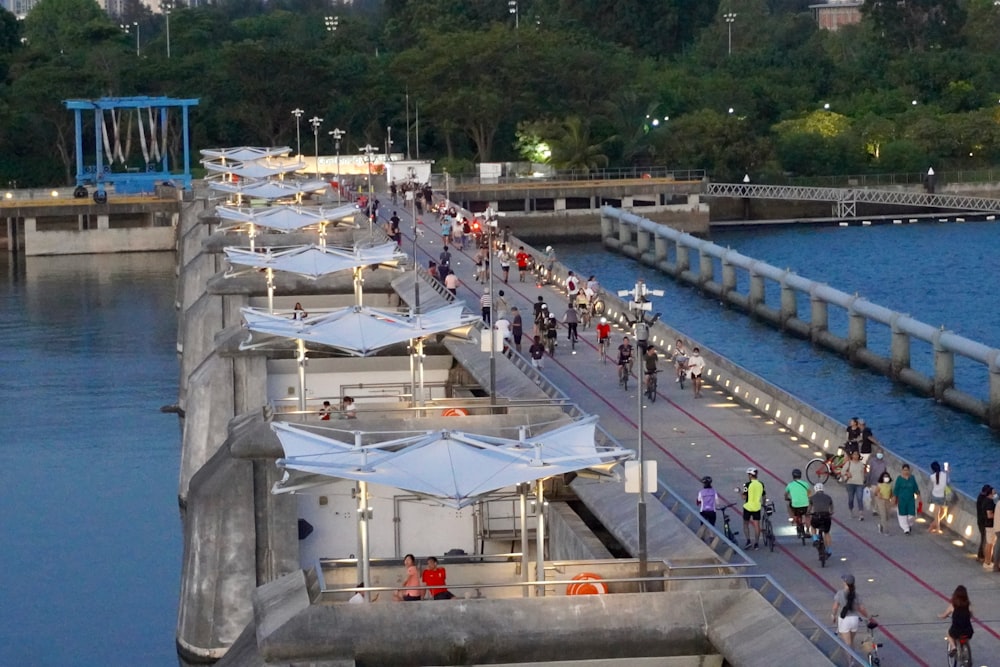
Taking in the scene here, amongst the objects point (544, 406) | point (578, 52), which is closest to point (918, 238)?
point (578, 52)

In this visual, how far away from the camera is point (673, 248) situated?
111 meters

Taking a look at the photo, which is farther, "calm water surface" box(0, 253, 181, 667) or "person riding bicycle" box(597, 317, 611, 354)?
"person riding bicycle" box(597, 317, 611, 354)

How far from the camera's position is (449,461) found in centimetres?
2767

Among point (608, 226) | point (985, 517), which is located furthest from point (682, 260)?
point (985, 517)

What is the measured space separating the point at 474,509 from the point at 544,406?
2289mm

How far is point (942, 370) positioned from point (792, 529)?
1155 inches

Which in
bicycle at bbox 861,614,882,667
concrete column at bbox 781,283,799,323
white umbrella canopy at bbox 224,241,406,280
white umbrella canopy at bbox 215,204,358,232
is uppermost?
white umbrella canopy at bbox 224,241,406,280

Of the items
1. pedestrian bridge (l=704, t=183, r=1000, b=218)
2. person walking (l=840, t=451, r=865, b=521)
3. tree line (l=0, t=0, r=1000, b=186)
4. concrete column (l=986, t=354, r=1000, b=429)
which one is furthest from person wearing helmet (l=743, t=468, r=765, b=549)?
tree line (l=0, t=0, r=1000, b=186)

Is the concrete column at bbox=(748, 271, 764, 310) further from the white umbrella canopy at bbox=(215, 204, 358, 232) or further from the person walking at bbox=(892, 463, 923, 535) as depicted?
the person walking at bbox=(892, 463, 923, 535)

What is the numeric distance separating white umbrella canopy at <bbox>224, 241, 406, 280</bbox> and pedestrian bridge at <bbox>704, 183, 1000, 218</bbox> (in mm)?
67033

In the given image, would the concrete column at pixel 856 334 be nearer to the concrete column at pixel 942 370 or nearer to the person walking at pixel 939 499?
the concrete column at pixel 942 370

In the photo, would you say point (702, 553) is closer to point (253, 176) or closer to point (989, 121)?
point (253, 176)

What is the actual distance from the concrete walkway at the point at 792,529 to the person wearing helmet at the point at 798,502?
40cm

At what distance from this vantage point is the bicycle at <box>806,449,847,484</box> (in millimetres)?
35219
